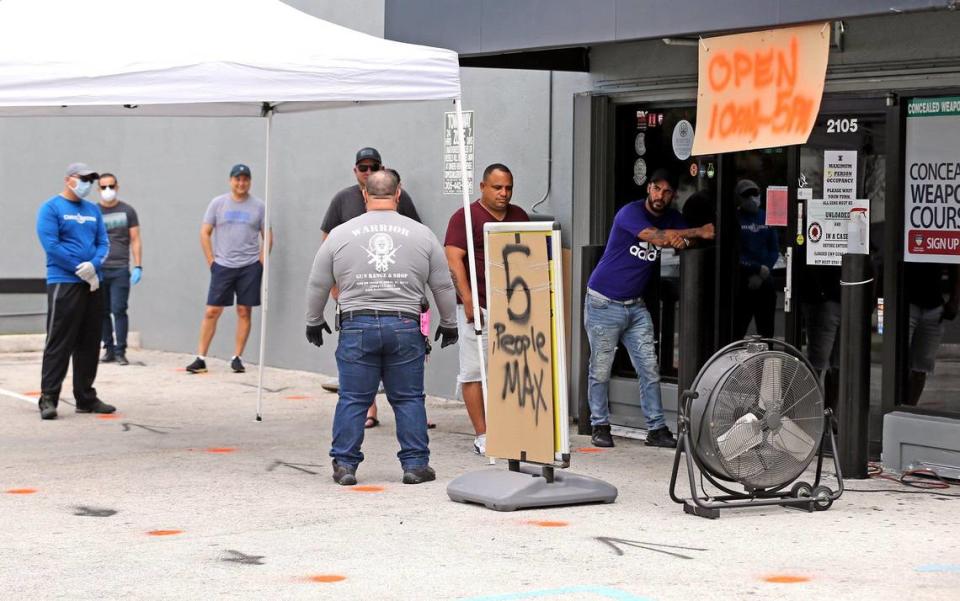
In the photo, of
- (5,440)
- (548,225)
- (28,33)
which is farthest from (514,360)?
(5,440)


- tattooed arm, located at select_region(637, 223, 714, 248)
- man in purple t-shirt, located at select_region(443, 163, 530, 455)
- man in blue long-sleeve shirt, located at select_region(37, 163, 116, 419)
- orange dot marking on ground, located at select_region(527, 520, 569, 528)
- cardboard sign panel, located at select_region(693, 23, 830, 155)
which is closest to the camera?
orange dot marking on ground, located at select_region(527, 520, 569, 528)

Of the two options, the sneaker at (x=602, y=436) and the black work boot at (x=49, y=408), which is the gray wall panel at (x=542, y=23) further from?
the black work boot at (x=49, y=408)

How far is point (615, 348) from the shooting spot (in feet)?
33.6

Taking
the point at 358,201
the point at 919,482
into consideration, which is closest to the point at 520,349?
A: the point at 919,482

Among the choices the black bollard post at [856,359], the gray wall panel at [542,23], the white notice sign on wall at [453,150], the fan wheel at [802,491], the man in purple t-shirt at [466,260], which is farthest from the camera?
the white notice sign on wall at [453,150]

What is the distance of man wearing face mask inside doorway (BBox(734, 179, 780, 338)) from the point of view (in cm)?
991

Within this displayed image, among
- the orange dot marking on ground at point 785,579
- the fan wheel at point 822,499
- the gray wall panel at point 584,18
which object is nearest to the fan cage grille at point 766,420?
the fan wheel at point 822,499

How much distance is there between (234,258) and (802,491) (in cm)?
775

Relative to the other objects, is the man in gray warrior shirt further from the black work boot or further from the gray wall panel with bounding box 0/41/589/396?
the black work boot

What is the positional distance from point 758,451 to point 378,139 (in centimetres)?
652

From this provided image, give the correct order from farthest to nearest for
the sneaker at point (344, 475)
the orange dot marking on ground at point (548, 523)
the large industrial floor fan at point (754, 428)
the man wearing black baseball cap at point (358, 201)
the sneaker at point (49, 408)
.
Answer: the sneaker at point (49, 408)
the man wearing black baseball cap at point (358, 201)
the sneaker at point (344, 475)
the large industrial floor fan at point (754, 428)
the orange dot marking on ground at point (548, 523)

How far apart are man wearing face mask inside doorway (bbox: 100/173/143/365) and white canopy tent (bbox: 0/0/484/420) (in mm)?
5629

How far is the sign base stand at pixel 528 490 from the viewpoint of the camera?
25.6ft

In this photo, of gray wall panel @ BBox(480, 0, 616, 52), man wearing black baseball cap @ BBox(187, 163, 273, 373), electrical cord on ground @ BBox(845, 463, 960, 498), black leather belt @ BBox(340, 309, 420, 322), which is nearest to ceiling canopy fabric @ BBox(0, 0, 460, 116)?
gray wall panel @ BBox(480, 0, 616, 52)
